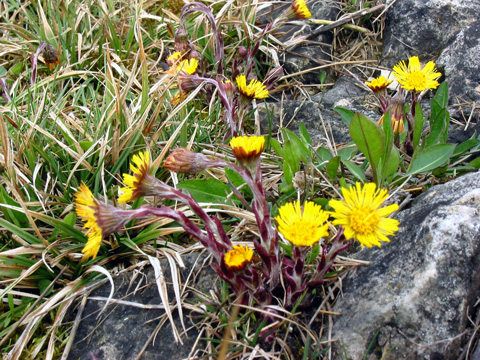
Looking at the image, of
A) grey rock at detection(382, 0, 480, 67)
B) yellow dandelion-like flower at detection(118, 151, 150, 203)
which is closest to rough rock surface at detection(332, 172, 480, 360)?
yellow dandelion-like flower at detection(118, 151, 150, 203)

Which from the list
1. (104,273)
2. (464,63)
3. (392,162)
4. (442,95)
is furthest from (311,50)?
(104,273)

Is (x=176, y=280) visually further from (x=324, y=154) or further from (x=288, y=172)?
(x=324, y=154)

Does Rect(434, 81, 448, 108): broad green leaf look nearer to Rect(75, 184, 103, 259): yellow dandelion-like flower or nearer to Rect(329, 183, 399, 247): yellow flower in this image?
Rect(329, 183, 399, 247): yellow flower

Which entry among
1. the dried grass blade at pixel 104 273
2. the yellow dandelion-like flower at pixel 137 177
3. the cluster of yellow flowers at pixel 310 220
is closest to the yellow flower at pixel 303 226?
the cluster of yellow flowers at pixel 310 220

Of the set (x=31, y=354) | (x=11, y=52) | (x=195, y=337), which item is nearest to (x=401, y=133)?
(x=195, y=337)

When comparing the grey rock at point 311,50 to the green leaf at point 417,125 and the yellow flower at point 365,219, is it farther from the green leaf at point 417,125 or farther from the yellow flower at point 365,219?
the yellow flower at point 365,219

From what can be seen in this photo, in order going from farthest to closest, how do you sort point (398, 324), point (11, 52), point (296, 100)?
point (11, 52) < point (296, 100) < point (398, 324)

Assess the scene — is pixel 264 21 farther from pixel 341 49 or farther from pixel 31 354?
pixel 31 354
